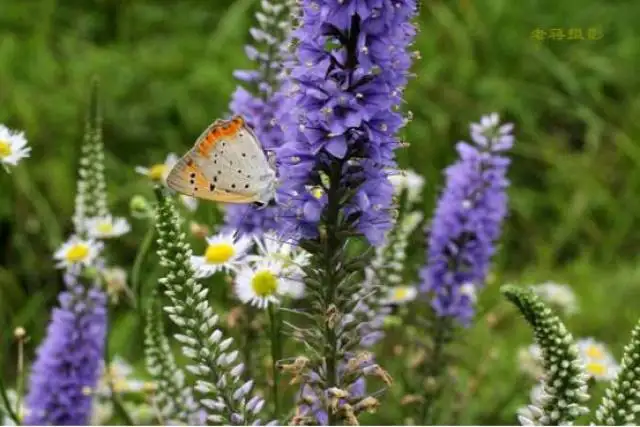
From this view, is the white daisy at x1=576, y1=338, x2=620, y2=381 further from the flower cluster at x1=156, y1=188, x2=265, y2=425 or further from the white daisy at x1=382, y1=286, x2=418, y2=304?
the flower cluster at x1=156, y1=188, x2=265, y2=425

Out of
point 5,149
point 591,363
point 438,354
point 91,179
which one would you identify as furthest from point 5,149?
point 591,363

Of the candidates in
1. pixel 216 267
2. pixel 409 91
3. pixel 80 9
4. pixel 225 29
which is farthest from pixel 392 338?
pixel 80 9

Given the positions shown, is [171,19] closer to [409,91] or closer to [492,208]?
A: [409,91]

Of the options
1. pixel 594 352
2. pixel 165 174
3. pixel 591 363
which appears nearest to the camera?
pixel 165 174

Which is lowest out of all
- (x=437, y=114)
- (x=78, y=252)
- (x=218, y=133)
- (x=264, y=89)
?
(x=78, y=252)

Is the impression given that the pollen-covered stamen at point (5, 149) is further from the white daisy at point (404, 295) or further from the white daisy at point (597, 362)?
the white daisy at point (597, 362)

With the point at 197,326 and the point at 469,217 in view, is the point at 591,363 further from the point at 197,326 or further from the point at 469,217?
the point at 197,326

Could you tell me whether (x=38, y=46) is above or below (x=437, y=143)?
above
